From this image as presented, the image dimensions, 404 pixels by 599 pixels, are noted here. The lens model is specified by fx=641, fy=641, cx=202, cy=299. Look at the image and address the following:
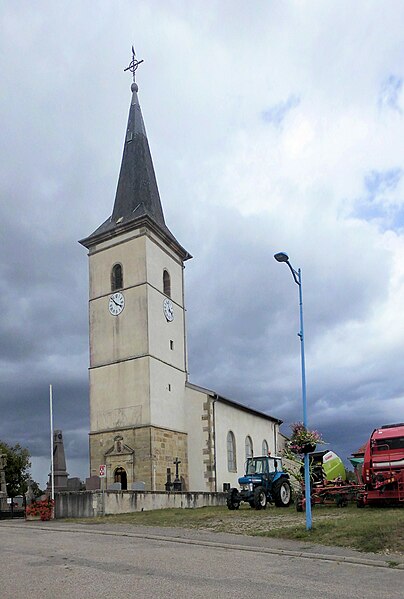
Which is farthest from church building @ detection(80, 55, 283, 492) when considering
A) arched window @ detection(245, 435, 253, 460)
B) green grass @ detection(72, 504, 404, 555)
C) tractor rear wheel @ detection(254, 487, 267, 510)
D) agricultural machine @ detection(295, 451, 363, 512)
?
green grass @ detection(72, 504, 404, 555)

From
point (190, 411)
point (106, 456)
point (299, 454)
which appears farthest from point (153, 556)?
point (190, 411)

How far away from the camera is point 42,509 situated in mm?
24719

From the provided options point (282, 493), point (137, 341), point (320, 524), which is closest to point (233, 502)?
point (282, 493)

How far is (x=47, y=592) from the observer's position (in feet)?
28.3

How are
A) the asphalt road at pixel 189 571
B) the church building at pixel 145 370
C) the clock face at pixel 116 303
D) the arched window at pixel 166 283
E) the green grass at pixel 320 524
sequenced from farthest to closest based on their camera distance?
1. the arched window at pixel 166 283
2. the clock face at pixel 116 303
3. the church building at pixel 145 370
4. the green grass at pixel 320 524
5. the asphalt road at pixel 189 571

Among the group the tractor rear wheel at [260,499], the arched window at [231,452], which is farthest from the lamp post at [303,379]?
the arched window at [231,452]

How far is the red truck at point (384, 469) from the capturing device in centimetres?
1894

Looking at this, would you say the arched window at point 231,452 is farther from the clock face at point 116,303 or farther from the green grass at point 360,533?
the green grass at point 360,533

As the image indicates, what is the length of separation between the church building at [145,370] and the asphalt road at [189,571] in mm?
20322

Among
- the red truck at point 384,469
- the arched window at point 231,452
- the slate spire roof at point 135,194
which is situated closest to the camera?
the red truck at point 384,469

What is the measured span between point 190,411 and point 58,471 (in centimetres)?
1096

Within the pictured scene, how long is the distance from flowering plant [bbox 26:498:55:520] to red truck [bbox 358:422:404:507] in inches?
469

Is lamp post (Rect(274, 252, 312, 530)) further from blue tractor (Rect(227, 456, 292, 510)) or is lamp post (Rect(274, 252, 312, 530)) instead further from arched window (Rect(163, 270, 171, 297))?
arched window (Rect(163, 270, 171, 297))

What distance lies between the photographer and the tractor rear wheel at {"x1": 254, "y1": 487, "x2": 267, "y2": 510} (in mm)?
23469
